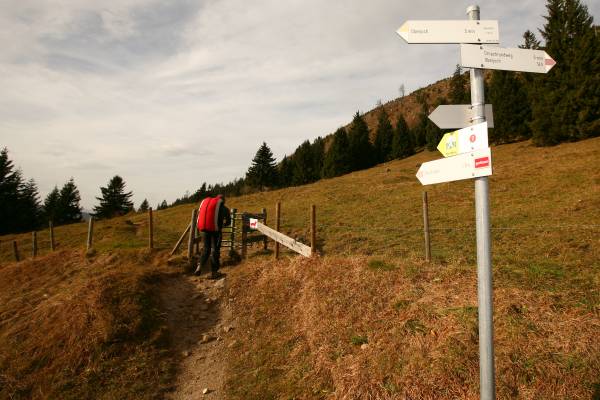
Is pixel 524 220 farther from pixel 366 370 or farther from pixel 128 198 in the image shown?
pixel 128 198

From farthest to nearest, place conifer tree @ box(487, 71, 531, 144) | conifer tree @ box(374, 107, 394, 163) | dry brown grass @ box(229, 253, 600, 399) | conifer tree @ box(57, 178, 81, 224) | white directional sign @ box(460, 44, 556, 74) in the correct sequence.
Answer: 1. conifer tree @ box(374, 107, 394, 163)
2. conifer tree @ box(57, 178, 81, 224)
3. conifer tree @ box(487, 71, 531, 144)
4. dry brown grass @ box(229, 253, 600, 399)
5. white directional sign @ box(460, 44, 556, 74)

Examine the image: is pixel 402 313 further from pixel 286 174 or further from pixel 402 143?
pixel 286 174

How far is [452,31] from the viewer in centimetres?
310

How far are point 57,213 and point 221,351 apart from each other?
6530 cm

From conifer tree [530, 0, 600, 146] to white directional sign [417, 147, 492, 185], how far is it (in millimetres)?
32887

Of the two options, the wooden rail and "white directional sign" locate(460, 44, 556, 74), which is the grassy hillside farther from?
"white directional sign" locate(460, 44, 556, 74)

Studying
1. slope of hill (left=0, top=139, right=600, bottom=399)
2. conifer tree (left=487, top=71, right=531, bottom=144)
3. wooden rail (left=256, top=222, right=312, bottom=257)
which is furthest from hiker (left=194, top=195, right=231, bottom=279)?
conifer tree (left=487, top=71, right=531, bottom=144)

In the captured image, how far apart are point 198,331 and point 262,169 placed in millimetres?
53677

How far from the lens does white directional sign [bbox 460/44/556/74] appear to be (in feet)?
9.73

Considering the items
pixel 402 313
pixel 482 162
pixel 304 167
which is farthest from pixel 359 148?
pixel 482 162

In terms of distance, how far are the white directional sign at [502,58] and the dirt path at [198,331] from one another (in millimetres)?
5816

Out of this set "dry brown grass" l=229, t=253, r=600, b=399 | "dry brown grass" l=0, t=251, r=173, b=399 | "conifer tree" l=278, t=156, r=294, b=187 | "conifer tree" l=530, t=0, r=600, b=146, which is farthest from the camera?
"conifer tree" l=278, t=156, r=294, b=187

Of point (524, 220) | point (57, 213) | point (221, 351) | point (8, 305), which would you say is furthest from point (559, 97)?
point (57, 213)

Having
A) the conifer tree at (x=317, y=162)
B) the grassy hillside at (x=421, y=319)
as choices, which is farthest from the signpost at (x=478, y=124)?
the conifer tree at (x=317, y=162)
